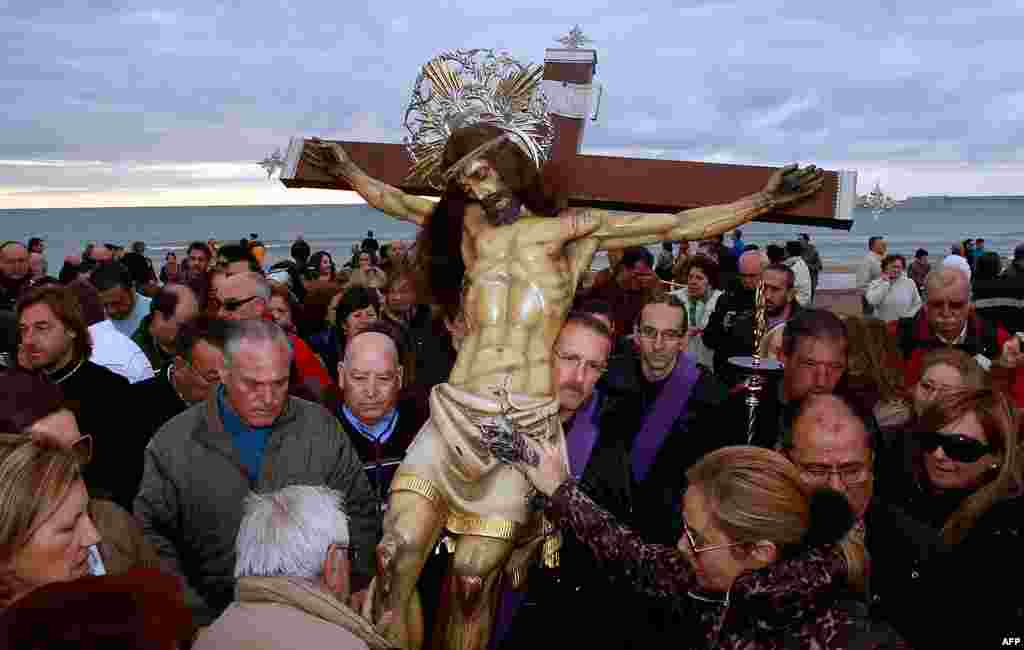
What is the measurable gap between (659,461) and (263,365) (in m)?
2.10

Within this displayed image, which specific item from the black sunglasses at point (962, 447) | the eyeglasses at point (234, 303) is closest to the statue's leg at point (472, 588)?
the black sunglasses at point (962, 447)

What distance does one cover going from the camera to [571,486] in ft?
10.2

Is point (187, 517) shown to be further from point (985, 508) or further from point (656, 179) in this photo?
point (985, 508)

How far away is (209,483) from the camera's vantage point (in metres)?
3.64

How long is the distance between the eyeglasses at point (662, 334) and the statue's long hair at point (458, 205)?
1.30 meters

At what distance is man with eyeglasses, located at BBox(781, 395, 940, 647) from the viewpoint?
3.37 metres

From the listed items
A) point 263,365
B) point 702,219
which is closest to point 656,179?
point 702,219

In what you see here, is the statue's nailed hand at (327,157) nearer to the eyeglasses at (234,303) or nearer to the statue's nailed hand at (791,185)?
the eyeglasses at (234,303)

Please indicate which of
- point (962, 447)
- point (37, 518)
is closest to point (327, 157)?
point (37, 518)

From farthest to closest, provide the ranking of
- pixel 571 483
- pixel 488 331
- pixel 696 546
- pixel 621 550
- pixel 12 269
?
pixel 12 269, pixel 488 331, pixel 571 483, pixel 621 550, pixel 696 546

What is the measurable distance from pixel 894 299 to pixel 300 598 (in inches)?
403

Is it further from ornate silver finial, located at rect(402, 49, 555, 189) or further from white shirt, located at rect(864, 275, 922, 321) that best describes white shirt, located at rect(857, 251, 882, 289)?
ornate silver finial, located at rect(402, 49, 555, 189)

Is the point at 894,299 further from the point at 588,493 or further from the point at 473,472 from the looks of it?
the point at 473,472

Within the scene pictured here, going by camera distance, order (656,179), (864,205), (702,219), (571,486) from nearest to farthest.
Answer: (571,486) < (702,219) < (656,179) < (864,205)
